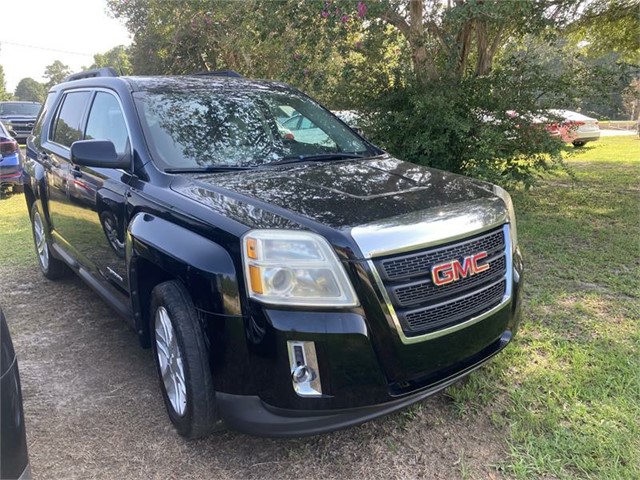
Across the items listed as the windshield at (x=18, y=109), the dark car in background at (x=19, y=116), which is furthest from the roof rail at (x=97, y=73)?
the windshield at (x=18, y=109)

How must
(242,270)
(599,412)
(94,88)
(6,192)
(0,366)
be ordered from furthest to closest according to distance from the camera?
(6,192)
(94,88)
(599,412)
(242,270)
(0,366)

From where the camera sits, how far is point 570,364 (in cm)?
317

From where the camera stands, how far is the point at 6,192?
10.7m

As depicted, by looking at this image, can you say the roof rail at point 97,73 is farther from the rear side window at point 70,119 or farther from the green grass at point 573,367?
the green grass at point 573,367

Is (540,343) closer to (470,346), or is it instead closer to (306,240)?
(470,346)

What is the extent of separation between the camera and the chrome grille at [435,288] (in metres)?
2.20

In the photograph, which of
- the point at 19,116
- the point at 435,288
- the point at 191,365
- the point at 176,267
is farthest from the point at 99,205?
the point at 19,116

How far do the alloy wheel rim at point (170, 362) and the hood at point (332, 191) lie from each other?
0.67 metres

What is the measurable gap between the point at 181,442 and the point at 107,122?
2184 mm

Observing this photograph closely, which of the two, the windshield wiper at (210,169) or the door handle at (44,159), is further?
the door handle at (44,159)

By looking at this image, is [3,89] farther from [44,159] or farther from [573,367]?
[573,367]

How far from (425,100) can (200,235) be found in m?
4.74

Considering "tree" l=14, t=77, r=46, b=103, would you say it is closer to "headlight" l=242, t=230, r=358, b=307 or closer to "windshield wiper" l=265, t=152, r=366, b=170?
"windshield wiper" l=265, t=152, r=366, b=170

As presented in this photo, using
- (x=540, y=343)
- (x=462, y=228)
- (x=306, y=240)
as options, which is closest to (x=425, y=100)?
(x=540, y=343)
